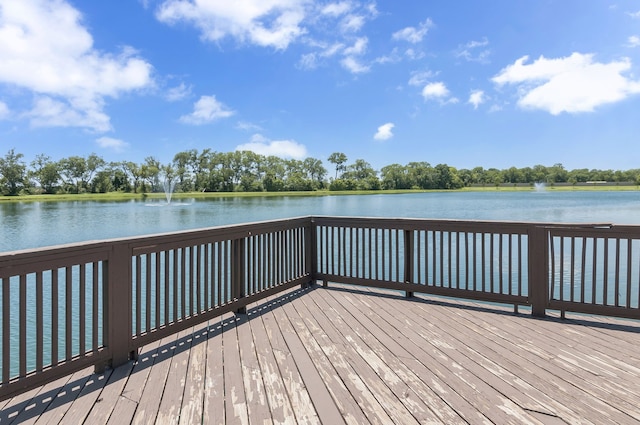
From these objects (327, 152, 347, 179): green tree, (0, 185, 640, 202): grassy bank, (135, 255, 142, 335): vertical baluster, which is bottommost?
(135, 255, 142, 335): vertical baluster

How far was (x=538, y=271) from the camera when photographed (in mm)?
3529

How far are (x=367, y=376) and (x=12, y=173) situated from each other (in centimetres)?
6210

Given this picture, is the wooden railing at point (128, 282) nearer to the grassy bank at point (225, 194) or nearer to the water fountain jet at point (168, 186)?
the grassy bank at point (225, 194)

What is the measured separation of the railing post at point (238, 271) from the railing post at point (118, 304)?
1.09m

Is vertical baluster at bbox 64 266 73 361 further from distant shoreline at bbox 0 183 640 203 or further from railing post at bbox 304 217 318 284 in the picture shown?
distant shoreline at bbox 0 183 640 203

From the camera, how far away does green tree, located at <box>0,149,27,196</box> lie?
4741cm

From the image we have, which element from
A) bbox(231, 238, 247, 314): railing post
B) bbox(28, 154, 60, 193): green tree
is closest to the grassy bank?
bbox(28, 154, 60, 193): green tree

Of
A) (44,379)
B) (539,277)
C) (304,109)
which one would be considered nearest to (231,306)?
(44,379)

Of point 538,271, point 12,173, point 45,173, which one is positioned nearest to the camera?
point 538,271

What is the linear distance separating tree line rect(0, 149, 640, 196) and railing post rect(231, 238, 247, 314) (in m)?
56.2

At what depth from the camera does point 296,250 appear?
4.48 metres

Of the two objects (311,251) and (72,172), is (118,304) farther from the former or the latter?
(72,172)

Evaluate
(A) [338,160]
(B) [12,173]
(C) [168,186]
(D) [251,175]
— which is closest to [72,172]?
(B) [12,173]

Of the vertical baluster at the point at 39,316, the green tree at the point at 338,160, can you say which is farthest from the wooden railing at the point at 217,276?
the green tree at the point at 338,160
